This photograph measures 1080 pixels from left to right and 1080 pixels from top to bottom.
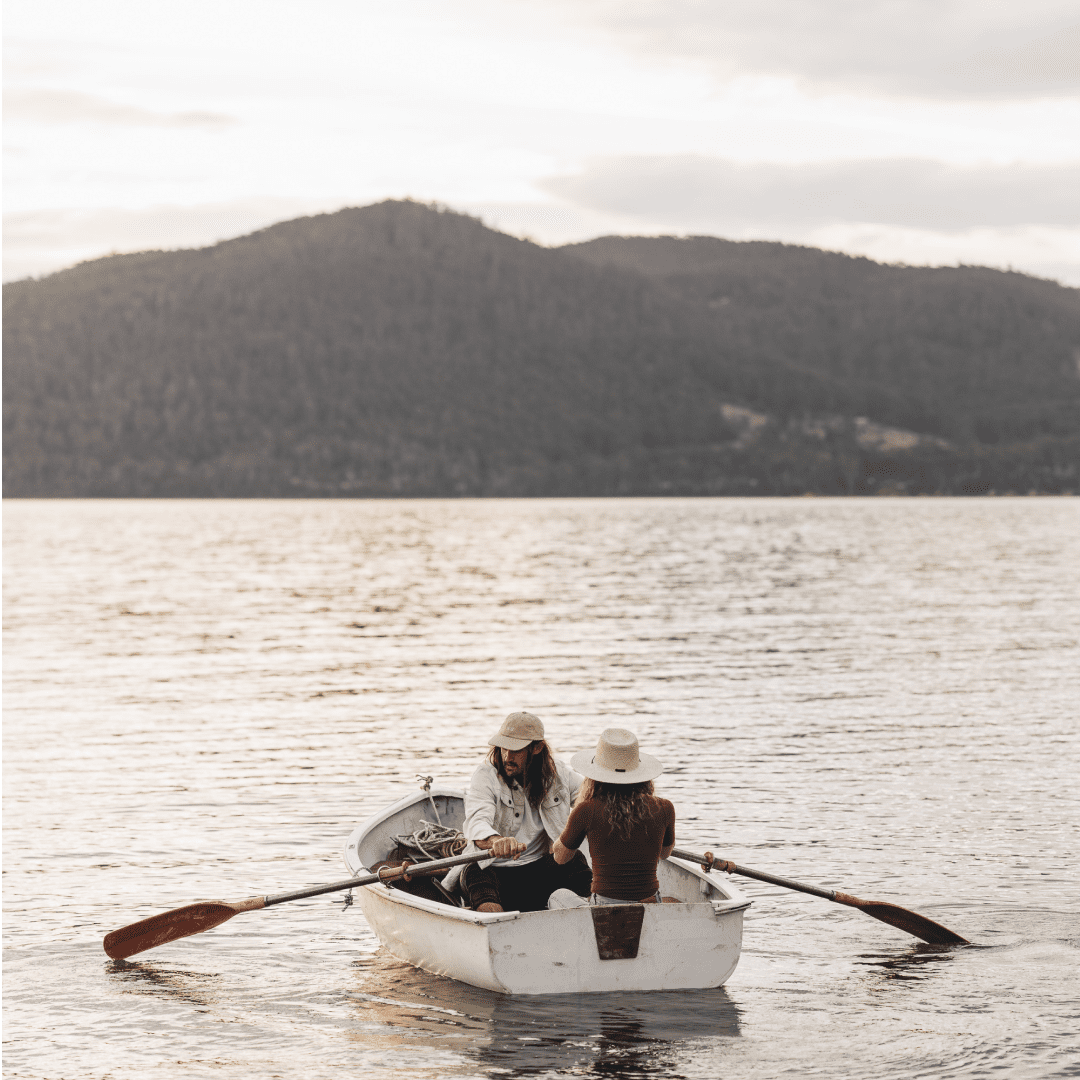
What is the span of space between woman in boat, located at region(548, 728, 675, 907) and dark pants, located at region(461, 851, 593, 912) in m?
0.72

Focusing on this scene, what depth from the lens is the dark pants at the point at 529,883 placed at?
13609mm

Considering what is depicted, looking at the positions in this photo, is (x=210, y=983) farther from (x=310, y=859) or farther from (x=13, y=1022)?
(x=310, y=859)

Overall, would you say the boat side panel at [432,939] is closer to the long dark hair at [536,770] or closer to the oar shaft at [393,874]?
the oar shaft at [393,874]

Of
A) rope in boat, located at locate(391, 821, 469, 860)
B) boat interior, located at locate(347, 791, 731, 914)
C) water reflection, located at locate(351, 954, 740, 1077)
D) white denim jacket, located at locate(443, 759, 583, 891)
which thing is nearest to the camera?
water reflection, located at locate(351, 954, 740, 1077)

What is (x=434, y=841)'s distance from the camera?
16203 millimetres

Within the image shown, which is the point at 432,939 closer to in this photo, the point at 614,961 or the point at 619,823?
the point at 614,961

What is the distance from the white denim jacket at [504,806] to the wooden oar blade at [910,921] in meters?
3.34

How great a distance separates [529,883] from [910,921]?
4.25 m

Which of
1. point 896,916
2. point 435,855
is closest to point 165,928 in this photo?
point 435,855

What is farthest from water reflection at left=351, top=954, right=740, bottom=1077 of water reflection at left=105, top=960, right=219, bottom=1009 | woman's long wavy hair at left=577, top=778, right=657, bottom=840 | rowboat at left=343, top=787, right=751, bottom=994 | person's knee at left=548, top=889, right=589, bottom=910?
woman's long wavy hair at left=577, top=778, right=657, bottom=840

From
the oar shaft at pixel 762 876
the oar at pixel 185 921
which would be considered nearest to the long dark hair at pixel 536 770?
the oar shaft at pixel 762 876

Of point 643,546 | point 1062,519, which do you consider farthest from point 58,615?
point 1062,519

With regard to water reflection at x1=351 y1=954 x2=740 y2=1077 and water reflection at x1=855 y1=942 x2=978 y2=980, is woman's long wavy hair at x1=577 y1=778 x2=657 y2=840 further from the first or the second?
water reflection at x1=855 y1=942 x2=978 y2=980

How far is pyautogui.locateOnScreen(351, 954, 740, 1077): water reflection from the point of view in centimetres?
1187
